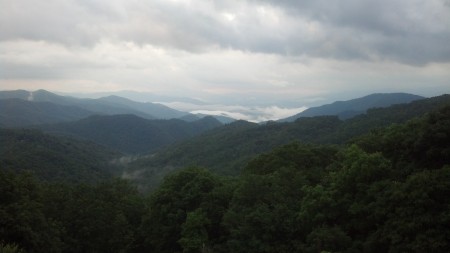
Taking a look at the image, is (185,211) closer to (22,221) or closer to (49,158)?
(22,221)

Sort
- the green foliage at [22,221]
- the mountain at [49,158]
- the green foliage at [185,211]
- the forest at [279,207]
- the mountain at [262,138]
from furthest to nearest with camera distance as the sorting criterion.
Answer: the mountain at [262,138] < the mountain at [49,158] < the green foliage at [185,211] < the green foliage at [22,221] < the forest at [279,207]

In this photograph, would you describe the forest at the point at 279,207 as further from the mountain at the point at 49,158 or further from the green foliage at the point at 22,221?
the mountain at the point at 49,158

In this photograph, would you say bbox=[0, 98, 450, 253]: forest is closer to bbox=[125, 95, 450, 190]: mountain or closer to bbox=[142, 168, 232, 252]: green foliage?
bbox=[142, 168, 232, 252]: green foliage

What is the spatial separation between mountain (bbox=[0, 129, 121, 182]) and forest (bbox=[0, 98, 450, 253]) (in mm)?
64933

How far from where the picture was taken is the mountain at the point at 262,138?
119 m

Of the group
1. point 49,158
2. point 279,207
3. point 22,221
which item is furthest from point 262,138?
point 22,221

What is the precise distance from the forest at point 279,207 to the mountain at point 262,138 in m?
68.7

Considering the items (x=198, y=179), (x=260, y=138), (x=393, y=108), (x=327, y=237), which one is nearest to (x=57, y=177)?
(x=260, y=138)

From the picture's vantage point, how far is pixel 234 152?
146m

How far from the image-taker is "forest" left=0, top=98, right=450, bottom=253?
21.1 metres

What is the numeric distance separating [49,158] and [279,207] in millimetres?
116827

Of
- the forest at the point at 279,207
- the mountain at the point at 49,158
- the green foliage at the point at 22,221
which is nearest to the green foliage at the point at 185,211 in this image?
the forest at the point at 279,207

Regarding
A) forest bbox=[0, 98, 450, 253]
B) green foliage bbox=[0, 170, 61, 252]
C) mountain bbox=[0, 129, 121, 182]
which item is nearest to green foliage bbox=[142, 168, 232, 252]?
forest bbox=[0, 98, 450, 253]

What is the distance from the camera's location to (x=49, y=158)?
126312 mm
